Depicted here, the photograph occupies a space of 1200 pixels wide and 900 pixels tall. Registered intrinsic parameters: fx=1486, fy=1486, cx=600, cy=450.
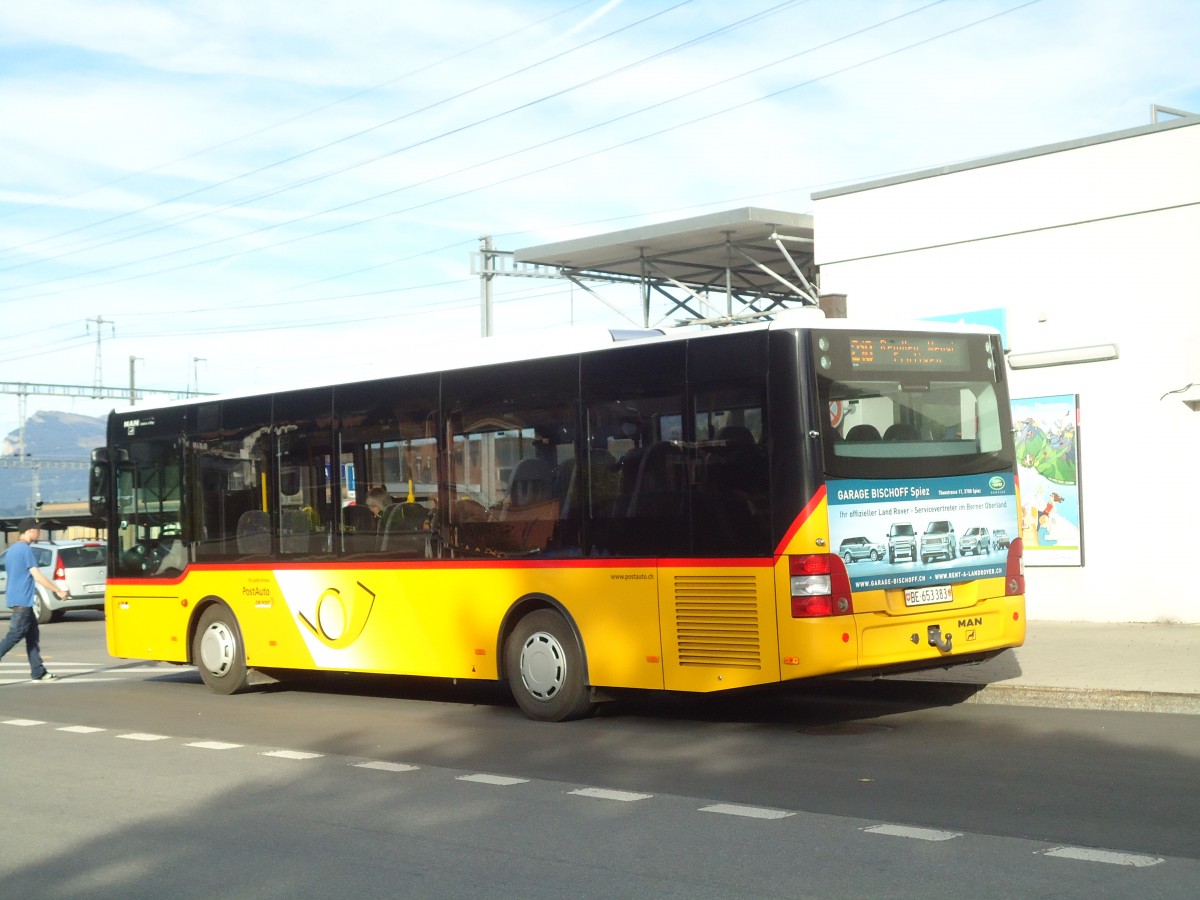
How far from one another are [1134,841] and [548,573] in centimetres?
578

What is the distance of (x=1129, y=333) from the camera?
1702 cm

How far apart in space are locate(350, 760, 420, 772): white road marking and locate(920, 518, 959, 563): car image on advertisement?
3975 mm

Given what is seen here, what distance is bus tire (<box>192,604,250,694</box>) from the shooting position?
15.0 meters

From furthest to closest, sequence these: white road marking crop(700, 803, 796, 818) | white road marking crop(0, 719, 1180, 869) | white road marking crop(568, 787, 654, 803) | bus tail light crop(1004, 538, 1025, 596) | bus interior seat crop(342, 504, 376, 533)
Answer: bus interior seat crop(342, 504, 376, 533) → bus tail light crop(1004, 538, 1025, 596) → white road marking crop(568, 787, 654, 803) → white road marking crop(700, 803, 796, 818) → white road marking crop(0, 719, 1180, 869)

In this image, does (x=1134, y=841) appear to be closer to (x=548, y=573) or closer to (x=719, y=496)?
(x=719, y=496)

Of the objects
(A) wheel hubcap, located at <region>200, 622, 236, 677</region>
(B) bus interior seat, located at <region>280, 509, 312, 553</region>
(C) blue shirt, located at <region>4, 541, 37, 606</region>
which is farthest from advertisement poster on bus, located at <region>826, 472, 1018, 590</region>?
(C) blue shirt, located at <region>4, 541, 37, 606</region>

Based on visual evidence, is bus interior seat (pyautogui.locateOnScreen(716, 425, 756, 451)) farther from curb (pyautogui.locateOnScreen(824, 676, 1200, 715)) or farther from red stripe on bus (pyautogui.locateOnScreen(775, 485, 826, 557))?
curb (pyautogui.locateOnScreen(824, 676, 1200, 715))

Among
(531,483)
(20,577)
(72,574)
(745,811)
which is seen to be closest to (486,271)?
(72,574)

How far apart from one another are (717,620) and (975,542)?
212 centimetres

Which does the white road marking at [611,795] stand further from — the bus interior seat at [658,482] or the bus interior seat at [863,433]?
the bus interior seat at [863,433]

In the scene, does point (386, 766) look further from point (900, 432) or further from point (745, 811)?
point (900, 432)

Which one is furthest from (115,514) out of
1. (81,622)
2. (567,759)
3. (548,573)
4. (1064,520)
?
(81,622)

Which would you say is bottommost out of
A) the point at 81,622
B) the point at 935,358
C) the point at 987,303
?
the point at 81,622

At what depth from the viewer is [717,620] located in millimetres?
10680
